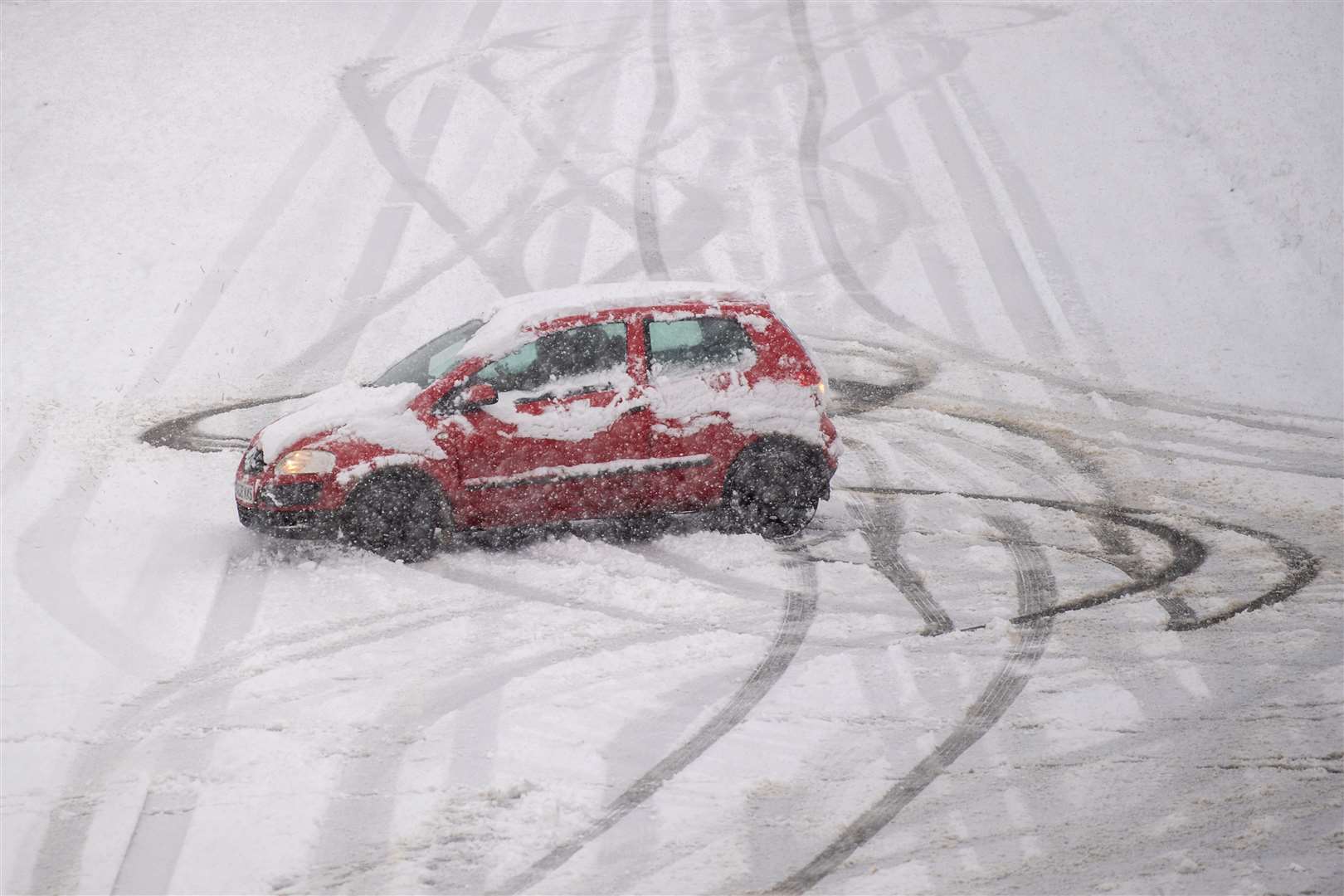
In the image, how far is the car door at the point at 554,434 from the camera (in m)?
8.69

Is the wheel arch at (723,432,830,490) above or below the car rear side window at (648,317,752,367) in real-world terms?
below

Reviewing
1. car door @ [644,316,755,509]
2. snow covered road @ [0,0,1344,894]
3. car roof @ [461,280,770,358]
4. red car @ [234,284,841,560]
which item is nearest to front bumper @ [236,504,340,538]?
red car @ [234,284,841,560]

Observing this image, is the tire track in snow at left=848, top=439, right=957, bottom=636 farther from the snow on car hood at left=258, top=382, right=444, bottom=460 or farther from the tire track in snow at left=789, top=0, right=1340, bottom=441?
the tire track in snow at left=789, top=0, right=1340, bottom=441

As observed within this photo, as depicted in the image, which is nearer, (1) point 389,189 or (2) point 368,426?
(2) point 368,426

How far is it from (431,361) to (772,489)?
259 cm

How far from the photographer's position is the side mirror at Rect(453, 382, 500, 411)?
862cm

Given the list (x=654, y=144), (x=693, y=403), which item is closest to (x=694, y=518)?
→ (x=693, y=403)

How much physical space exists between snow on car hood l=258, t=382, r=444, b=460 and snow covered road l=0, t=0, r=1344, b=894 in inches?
30.8

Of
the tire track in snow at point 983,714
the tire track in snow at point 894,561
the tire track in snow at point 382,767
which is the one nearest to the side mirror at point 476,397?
the tire track in snow at point 382,767

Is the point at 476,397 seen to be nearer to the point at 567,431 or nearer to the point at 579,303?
the point at 567,431

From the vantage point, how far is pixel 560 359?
894 cm

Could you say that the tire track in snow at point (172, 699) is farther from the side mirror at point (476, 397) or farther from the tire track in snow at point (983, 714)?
the tire track in snow at point (983, 714)

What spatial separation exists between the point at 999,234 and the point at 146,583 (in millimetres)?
12305

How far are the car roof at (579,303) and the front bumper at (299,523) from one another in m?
1.47
